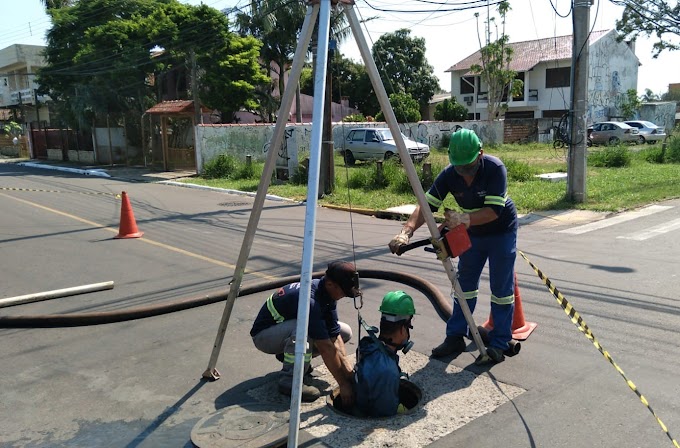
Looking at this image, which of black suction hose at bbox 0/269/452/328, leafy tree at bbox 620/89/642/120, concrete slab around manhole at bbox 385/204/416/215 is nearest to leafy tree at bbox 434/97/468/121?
leafy tree at bbox 620/89/642/120

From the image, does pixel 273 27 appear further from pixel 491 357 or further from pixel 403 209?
pixel 491 357

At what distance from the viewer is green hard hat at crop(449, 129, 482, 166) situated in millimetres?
3955

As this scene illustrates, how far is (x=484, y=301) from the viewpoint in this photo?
5.84 metres

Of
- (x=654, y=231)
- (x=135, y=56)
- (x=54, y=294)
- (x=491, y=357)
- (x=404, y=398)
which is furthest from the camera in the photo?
(x=135, y=56)

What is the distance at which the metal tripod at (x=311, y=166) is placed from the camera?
2.88 meters

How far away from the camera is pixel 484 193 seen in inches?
163

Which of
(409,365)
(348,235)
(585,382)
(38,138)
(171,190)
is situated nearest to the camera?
(585,382)

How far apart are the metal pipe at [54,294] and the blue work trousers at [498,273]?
4.28 m

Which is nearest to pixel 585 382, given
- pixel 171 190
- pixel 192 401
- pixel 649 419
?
pixel 649 419

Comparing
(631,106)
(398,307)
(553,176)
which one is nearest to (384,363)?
(398,307)

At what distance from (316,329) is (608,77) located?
4693cm

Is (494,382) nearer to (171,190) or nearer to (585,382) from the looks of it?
(585,382)

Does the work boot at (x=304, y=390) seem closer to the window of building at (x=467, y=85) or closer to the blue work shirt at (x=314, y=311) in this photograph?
the blue work shirt at (x=314, y=311)

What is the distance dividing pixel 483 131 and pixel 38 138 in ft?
88.4
